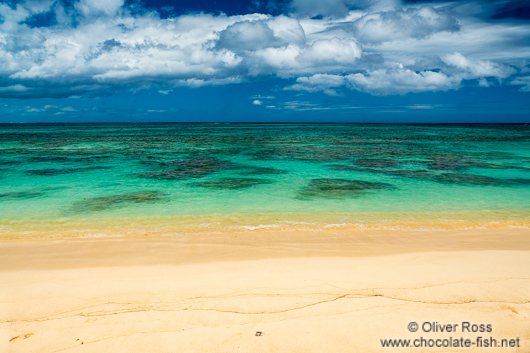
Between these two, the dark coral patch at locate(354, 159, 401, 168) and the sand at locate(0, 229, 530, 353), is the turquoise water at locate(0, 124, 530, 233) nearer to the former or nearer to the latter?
the dark coral patch at locate(354, 159, 401, 168)

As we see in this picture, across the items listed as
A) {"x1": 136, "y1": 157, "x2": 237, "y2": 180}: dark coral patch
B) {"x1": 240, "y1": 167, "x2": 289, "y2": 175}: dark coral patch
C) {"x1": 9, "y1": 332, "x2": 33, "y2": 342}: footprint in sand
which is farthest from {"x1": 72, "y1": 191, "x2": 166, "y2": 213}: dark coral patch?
{"x1": 9, "y1": 332, "x2": 33, "y2": 342}: footprint in sand

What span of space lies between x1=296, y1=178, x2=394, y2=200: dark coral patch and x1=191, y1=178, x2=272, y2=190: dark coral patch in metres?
2.56

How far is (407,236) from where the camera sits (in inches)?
344

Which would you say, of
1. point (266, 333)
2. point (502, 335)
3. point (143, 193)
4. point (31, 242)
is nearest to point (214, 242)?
point (266, 333)

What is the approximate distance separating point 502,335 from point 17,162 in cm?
2902

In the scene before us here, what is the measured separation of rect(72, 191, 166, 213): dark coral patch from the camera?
1159cm

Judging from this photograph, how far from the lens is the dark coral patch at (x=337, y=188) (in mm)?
13375

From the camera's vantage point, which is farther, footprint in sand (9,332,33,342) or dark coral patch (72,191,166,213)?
dark coral patch (72,191,166,213)

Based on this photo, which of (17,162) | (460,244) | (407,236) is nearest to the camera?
(460,244)

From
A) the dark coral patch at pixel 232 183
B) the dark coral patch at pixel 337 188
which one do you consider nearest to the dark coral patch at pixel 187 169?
the dark coral patch at pixel 232 183

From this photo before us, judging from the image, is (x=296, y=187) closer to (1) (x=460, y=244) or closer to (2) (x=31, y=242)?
(1) (x=460, y=244)

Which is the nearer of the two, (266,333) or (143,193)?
(266,333)

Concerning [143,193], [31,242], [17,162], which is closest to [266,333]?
[31,242]

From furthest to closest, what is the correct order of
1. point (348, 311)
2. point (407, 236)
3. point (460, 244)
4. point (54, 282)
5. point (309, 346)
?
point (407, 236) < point (460, 244) < point (54, 282) < point (348, 311) < point (309, 346)
